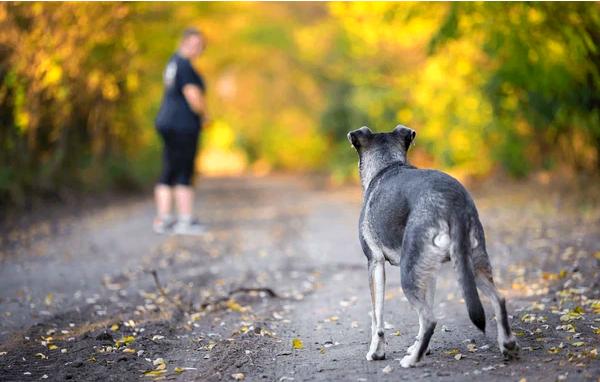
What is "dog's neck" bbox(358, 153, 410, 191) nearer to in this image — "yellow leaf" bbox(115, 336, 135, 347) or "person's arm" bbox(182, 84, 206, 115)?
"yellow leaf" bbox(115, 336, 135, 347)

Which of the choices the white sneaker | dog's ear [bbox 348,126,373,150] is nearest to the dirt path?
the white sneaker

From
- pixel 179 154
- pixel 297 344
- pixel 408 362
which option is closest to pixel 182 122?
pixel 179 154

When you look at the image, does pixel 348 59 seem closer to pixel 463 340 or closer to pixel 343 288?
pixel 343 288

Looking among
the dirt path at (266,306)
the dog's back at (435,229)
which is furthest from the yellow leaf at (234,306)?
the dog's back at (435,229)

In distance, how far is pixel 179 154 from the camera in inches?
466

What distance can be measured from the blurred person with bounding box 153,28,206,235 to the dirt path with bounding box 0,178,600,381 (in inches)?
26.1

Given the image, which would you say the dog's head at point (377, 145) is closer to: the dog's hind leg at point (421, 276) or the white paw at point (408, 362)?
the dog's hind leg at point (421, 276)

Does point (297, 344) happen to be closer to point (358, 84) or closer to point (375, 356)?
point (375, 356)

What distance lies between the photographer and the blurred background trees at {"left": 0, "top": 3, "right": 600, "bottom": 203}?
1231 cm

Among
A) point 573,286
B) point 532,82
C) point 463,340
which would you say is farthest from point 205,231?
point 463,340

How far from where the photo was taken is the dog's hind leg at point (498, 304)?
4.73m

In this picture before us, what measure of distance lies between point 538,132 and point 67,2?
965 cm

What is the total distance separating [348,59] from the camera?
2272 centimetres

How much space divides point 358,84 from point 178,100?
9.64 m
